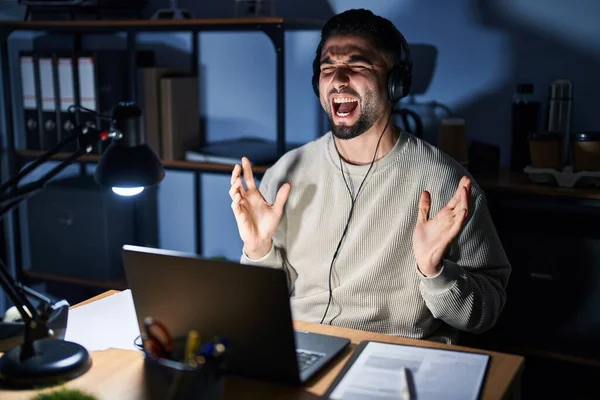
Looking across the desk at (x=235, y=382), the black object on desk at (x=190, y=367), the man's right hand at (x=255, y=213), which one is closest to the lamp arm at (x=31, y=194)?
the desk at (x=235, y=382)

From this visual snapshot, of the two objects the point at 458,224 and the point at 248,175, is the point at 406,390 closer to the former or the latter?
the point at 458,224

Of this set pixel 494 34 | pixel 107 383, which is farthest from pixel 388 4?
pixel 107 383

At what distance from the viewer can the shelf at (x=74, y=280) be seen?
106 inches

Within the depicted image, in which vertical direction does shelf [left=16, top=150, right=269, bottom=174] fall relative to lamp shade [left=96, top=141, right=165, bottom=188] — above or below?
below

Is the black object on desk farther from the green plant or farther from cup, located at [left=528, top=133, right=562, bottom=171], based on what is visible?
cup, located at [left=528, top=133, right=562, bottom=171]

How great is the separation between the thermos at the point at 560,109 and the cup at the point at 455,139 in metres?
0.25

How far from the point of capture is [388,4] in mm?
2453

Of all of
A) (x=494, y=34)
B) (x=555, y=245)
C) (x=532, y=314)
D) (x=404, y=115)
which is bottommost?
(x=532, y=314)

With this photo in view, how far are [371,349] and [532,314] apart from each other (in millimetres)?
1022

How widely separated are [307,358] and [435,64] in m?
1.44

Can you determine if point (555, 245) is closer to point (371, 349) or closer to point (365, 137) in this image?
point (365, 137)

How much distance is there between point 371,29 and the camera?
1.79m

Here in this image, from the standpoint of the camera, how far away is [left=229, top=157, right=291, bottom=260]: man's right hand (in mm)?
1579

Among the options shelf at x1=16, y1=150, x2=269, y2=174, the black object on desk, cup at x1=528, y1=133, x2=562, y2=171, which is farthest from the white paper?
cup at x1=528, y1=133, x2=562, y2=171
